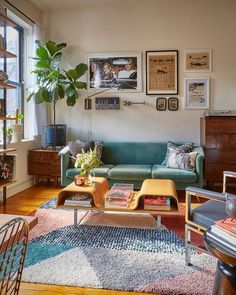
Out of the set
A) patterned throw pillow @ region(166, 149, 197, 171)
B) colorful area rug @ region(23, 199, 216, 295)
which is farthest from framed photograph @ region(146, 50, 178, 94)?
colorful area rug @ region(23, 199, 216, 295)

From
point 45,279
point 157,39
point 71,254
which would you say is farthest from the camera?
point 157,39

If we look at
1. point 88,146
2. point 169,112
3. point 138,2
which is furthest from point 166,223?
point 138,2

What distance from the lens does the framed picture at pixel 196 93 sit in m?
4.34

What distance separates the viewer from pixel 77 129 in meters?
4.72

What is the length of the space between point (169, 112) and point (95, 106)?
1262mm

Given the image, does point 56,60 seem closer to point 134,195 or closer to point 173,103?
point 173,103

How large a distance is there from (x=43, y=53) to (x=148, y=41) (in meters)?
1.71

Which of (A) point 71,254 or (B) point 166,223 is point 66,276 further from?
(B) point 166,223

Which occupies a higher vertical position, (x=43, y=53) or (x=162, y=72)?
(x=43, y=53)

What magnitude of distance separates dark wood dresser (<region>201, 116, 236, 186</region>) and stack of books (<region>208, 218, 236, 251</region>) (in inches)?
105

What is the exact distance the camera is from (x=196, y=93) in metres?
4.36

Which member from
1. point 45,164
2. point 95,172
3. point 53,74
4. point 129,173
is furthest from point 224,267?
point 53,74

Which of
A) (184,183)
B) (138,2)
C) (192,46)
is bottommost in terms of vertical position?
(184,183)

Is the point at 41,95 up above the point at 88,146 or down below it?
above
